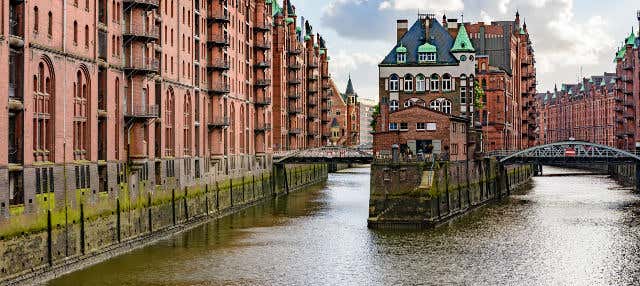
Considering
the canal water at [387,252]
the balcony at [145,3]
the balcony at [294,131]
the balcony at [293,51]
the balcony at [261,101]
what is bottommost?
the canal water at [387,252]

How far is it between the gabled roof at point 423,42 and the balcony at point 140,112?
38.1 m

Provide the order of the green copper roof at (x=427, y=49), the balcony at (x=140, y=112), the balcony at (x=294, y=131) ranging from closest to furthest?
the balcony at (x=140, y=112) → the green copper roof at (x=427, y=49) → the balcony at (x=294, y=131)

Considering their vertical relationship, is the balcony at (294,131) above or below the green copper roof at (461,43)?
below

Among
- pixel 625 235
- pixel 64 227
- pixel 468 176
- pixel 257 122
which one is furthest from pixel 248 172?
pixel 64 227

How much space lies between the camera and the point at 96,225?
46438 mm

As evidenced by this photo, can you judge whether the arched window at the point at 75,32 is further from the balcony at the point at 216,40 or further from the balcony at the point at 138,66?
the balcony at the point at 216,40

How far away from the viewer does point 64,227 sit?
140 feet

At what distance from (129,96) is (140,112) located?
111 cm

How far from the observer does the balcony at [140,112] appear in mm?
54469

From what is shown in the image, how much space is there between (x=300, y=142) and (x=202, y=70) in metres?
48.1

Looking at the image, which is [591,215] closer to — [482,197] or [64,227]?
[482,197]

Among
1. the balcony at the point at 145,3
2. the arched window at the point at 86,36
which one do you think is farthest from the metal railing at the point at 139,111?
the arched window at the point at 86,36

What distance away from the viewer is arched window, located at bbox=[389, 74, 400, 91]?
91688 millimetres

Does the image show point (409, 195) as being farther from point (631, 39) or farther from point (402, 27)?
point (631, 39)
